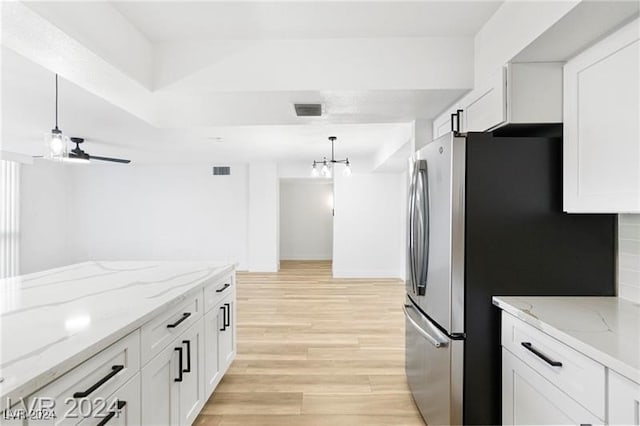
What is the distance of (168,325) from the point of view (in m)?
1.63

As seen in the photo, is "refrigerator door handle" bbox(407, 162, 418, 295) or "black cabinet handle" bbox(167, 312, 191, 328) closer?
"black cabinet handle" bbox(167, 312, 191, 328)

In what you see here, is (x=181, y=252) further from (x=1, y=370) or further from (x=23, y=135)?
(x=1, y=370)

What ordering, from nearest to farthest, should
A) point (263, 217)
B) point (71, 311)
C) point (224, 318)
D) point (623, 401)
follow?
point (623, 401) → point (71, 311) → point (224, 318) → point (263, 217)

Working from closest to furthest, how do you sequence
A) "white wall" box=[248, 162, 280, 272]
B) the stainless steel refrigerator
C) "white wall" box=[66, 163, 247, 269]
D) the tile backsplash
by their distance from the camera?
the tile backsplash → the stainless steel refrigerator → "white wall" box=[248, 162, 280, 272] → "white wall" box=[66, 163, 247, 269]

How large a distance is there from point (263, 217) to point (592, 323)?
6.65 m

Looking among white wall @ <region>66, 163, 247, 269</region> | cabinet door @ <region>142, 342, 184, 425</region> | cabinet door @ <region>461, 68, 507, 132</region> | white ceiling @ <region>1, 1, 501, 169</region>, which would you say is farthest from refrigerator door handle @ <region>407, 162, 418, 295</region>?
white wall @ <region>66, 163, 247, 269</region>

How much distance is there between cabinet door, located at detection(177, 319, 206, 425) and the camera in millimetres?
1795

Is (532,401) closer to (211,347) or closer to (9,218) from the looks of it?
(211,347)

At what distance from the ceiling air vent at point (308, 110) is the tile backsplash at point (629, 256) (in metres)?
1.96

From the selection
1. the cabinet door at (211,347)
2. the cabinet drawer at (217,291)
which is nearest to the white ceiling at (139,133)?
the cabinet drawer at (217,291)

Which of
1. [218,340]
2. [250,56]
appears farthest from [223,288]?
[250,56]

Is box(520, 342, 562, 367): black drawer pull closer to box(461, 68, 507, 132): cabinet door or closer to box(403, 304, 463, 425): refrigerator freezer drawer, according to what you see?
box(403, 304, 463, 425): refrigerator freezer drawer

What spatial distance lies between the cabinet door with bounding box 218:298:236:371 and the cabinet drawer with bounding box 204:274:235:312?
78 mm

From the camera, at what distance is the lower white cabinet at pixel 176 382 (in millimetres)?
1467
